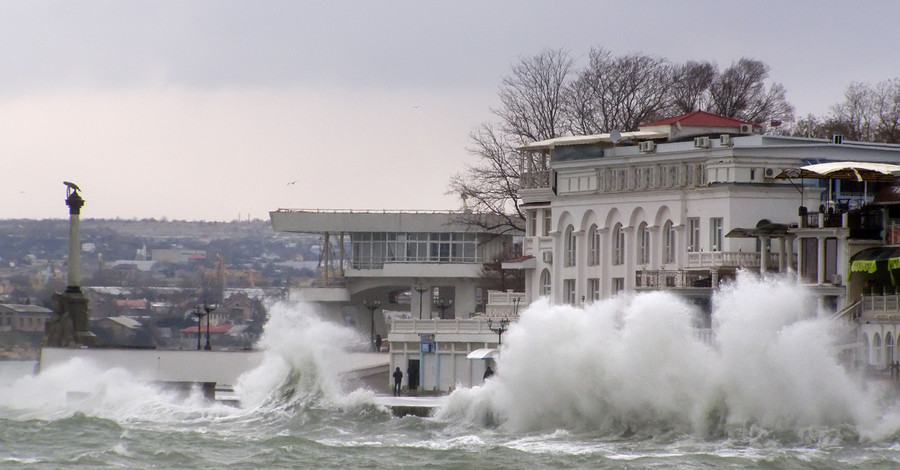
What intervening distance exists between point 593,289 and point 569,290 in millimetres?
1782

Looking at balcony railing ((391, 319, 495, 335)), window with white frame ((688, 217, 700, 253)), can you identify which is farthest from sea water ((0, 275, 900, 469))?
balcony railing ((391, 319, 495, 335))

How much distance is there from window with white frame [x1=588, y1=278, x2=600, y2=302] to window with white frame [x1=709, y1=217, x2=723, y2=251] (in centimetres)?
674

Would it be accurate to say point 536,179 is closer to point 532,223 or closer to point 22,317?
point 532,223

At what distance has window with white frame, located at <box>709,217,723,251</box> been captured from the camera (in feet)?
198

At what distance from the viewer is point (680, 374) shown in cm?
4641

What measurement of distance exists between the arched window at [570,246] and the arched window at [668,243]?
592 cm

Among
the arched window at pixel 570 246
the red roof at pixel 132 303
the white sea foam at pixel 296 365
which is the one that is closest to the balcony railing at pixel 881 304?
the white sea foam at pixel 296 365

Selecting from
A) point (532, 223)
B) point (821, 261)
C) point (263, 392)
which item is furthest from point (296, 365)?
point (821, 261)

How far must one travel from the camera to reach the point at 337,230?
284 feet

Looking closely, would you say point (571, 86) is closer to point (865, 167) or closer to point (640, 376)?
point (865, 167)

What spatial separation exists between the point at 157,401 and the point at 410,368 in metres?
8.65

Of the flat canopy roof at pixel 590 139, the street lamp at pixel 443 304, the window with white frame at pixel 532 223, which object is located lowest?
the street lamp at pixel 443 304

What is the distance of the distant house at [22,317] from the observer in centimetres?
13512

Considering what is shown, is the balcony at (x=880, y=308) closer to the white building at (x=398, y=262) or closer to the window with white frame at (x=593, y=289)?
the window with white frame at (x=593, y=289)
